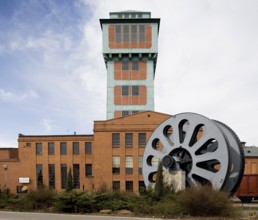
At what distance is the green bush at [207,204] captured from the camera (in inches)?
577

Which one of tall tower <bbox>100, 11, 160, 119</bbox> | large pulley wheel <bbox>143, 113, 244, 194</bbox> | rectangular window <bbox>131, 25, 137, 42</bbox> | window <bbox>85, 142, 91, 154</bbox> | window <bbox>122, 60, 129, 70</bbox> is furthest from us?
window <bbox>122, 60, 129, 70</bbox>

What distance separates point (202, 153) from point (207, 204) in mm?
5075

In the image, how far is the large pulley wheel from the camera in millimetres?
17922

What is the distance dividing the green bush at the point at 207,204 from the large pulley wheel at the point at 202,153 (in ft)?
9.22

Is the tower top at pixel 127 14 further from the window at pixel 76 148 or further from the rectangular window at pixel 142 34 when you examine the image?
the window at pixel 76 148

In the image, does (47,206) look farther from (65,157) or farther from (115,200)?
(65,157)

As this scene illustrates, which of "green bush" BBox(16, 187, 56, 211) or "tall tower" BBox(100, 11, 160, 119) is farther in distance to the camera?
"tall tower" BBox(100, 11, 160, 119)

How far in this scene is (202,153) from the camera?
1942 centimetres

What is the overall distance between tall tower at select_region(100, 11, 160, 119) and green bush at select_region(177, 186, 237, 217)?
34.2 metres

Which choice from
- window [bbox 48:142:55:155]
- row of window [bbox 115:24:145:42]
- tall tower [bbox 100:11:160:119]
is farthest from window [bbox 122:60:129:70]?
window [bbox 48:142:55:155]

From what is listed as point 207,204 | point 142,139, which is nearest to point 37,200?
point 207,204

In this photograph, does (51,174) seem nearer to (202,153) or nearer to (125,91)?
(125,91)

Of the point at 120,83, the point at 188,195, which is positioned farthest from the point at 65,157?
the point at 188,195

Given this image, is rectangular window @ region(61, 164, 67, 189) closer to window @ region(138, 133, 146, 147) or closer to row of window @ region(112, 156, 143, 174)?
row of window @ region(112, 156, 143, 174)
